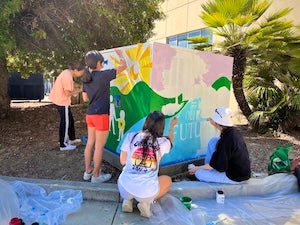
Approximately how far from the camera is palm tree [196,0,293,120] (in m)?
6.49

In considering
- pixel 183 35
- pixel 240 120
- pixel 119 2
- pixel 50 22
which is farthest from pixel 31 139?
pixel 183 35

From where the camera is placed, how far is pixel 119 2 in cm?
607

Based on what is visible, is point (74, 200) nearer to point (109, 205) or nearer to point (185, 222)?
point (109, 205)

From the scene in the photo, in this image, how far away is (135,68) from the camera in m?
4.09

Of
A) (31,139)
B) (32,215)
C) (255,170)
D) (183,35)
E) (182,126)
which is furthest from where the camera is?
(183,35)

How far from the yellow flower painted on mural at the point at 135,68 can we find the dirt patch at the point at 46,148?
1.25 metres

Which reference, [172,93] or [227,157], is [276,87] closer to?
[172,93]

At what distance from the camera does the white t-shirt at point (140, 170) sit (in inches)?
122

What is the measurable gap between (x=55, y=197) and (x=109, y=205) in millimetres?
631

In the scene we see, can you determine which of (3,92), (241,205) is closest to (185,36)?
(3,92)

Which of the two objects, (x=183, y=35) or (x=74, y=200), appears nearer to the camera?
(x=74, y=200)

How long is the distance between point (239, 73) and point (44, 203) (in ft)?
18.5

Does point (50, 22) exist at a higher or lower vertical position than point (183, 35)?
lower

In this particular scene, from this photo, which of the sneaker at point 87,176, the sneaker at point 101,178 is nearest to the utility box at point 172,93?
the sneaker at point 101,178
